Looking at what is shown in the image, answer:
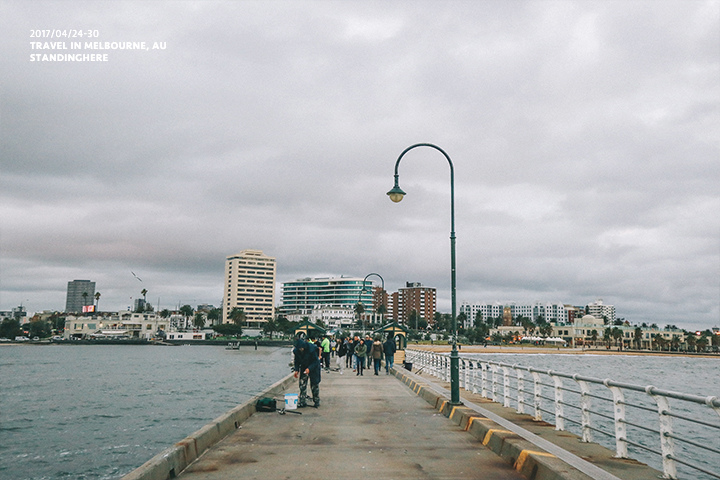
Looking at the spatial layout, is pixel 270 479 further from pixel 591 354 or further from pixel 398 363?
pixel 591 354

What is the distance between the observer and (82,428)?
2708 centimetres

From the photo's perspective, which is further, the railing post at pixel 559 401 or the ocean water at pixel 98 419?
the ocean water at pixel 98 419

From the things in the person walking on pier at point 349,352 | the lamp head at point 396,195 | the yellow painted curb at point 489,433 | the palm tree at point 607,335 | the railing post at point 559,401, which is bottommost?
the palm tree at point 607,335

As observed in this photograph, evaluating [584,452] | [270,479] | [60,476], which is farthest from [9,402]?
[584,452]

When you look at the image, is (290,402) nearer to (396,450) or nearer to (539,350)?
(396,450)

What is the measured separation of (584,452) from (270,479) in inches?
193

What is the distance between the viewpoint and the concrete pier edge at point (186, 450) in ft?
23.1

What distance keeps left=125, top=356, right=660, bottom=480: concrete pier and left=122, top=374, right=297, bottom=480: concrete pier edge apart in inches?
1.0

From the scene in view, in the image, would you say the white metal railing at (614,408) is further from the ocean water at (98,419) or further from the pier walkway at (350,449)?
the ocean water at (98,419)

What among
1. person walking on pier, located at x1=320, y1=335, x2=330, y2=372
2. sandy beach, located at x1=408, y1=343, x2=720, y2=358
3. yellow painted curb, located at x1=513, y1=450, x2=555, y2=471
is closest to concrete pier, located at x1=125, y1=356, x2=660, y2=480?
yellow painted curb, located at x1=513, y1=450, x2=555, y2=471

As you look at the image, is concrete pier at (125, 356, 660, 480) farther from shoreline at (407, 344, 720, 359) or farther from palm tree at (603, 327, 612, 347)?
palm tree at (603, 327, 612, 347)

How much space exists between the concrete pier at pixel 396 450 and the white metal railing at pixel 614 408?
1.32ft

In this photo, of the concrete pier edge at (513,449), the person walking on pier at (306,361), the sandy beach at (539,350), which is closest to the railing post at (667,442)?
the concrete pier edge at (513,449)

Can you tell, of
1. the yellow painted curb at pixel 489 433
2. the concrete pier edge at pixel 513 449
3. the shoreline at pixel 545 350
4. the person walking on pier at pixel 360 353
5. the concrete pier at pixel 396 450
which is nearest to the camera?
the concrete pier edge at pixel 513 449
